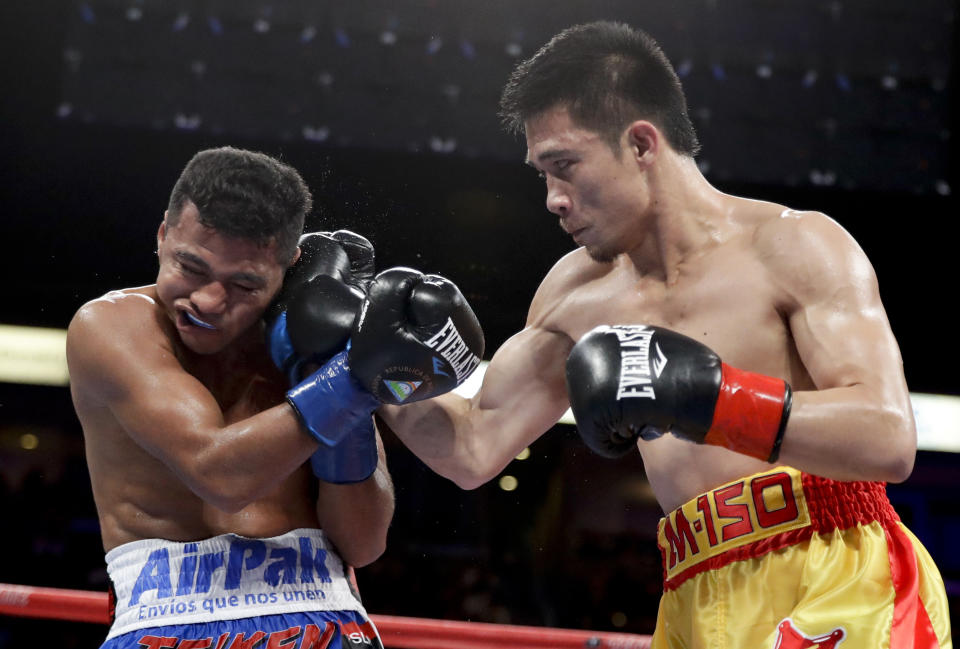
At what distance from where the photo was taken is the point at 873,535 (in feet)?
5.61

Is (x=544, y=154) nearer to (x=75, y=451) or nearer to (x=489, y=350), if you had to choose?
(x=489, y=350)

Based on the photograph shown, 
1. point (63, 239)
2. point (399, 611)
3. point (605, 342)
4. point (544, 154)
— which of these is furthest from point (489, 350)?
point (605, 342)

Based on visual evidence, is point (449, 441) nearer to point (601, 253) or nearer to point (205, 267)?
point (601, 253)

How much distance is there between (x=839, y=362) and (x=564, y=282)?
77cm

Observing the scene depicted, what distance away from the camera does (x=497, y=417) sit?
223cm

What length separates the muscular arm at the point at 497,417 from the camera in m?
2.20

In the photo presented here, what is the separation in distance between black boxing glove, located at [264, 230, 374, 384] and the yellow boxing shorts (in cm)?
73

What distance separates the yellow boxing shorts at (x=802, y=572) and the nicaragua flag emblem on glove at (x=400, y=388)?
0.55 metres

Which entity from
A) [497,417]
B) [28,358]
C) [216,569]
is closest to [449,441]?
[497,417]

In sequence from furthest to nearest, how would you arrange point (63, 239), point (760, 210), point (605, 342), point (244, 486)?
point (63, 239)
point (760, 210)
point (244, 486)
point (605, 342)

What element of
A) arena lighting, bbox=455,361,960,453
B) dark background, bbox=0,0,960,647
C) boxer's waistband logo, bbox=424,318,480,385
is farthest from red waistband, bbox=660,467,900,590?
arena lighting, bbox=455,361,960,453

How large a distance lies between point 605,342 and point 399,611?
5630 mm

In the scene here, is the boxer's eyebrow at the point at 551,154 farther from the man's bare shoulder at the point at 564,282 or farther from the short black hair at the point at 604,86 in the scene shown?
the man's bare shoulder at the point at 564,282

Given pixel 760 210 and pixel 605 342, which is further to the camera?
pixel 760 210
